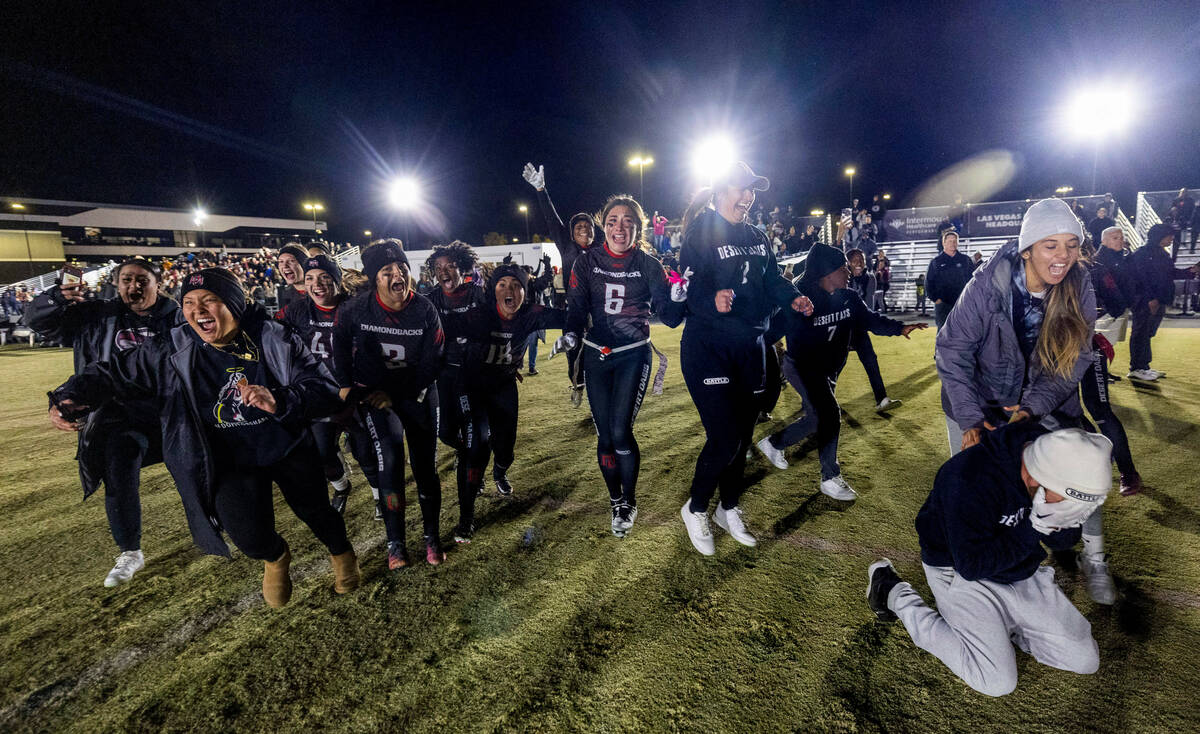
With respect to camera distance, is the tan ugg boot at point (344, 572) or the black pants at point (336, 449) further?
the black pants at point (336, 449)

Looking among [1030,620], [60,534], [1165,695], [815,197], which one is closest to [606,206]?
[1030,620]

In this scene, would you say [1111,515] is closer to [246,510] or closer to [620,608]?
[620,608]

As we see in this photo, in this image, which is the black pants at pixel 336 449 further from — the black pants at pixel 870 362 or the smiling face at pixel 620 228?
the black pants at pixel 870 362

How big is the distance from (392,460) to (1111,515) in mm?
5326

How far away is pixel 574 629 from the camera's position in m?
2.80

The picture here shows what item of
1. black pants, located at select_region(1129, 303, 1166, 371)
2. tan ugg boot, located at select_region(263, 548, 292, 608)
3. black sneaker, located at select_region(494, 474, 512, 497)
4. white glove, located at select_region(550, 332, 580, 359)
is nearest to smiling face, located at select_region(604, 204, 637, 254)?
white glove, located at select_region(550, 332, 580, 359)

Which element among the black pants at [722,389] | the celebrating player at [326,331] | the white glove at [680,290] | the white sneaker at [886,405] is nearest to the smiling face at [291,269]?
the celebrating player at [326,331]

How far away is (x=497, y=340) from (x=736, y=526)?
94.1 inches

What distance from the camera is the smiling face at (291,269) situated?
5344 millimetres

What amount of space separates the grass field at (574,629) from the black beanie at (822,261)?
1.92 m

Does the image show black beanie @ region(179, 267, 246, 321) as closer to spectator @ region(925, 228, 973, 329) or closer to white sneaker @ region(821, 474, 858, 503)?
white sneaker @ region(821, 474, 858, 503)

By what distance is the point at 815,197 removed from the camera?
52656 mm

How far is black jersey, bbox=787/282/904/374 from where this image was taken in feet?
14.3

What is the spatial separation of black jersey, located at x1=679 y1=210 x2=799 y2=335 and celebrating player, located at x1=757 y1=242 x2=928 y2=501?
2.70ft
